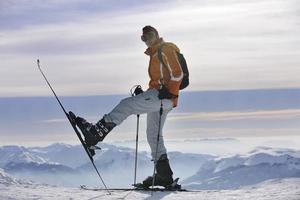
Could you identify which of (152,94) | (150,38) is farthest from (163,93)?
(150,38)

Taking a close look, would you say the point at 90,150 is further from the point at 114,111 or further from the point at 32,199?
the point at 32,199

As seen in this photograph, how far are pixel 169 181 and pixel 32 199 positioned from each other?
3.91 metres

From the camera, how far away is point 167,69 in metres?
12.8

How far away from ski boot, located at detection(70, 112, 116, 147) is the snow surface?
45.5 inches

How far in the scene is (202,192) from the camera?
1320 cm

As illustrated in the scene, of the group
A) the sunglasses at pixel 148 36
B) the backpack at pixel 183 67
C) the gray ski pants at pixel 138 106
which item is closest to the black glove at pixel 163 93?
the gray ski pants at pixel 138 106

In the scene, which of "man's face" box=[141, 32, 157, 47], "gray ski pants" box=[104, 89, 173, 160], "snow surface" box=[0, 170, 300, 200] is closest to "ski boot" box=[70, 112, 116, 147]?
"gray ski pants" box=[104, 89, 173, 160]

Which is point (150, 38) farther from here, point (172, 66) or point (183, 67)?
point (183, 67)

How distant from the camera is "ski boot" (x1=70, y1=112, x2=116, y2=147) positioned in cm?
1255

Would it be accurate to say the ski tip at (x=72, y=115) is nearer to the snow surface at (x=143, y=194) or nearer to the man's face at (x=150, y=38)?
the snow surface at (x=143, y=194)

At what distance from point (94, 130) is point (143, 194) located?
175cm

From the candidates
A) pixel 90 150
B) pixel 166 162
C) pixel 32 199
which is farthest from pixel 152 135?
pixel 32 199

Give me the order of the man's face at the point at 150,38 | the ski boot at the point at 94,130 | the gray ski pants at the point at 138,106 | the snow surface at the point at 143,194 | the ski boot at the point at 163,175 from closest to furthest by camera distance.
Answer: the snow surface at the point at 143,194 → the ski boot at the point at 94,130 → the gray ski pants at the point at 138,106 → the man's face at the point at 150,38 → the ski boot at the point at 163,175

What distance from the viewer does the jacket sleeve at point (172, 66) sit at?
12.8 m
